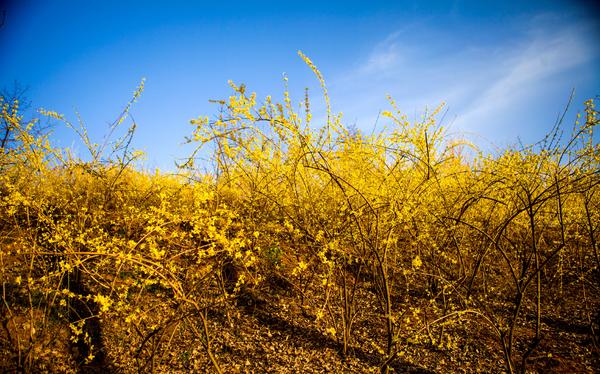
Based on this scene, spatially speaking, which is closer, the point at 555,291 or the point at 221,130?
the point at 221,130

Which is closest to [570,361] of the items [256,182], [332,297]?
[332,297]

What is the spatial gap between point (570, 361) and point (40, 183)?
7.30 m

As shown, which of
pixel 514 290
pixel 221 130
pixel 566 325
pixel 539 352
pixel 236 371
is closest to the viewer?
pixel 221 130

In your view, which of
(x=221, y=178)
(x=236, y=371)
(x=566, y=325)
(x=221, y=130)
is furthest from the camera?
(x=221, y=178)

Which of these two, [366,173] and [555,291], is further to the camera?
[555,291]

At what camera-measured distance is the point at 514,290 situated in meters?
5.03

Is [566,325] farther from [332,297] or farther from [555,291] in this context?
[332,297]

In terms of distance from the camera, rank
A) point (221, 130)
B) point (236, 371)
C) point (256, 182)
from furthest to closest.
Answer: point (256, 182)
point (236, 371)
point (221, 130)

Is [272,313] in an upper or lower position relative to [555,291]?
lower

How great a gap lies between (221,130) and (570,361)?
4.75 meters

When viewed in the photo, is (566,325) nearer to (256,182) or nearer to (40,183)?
(256,182)

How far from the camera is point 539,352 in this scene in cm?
369

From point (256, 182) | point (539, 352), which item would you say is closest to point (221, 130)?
point (256, 182)

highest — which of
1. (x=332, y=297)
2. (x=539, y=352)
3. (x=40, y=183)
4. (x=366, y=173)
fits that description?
(x=366, y=173)
